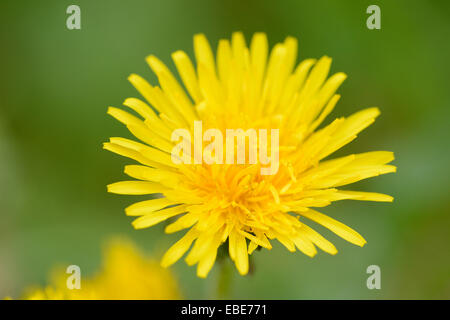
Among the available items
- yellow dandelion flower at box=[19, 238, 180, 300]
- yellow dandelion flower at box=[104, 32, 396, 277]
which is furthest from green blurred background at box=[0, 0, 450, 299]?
yellow dandelion flower at box=[104, 32, 396, 277]

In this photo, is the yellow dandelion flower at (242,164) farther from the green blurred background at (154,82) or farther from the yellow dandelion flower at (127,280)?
the green blurred background at (154,82)

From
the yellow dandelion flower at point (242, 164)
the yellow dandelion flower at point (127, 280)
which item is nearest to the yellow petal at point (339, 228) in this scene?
the yellow dandelion flower at point (242, 164)

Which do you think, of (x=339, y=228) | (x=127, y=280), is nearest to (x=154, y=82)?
(x=127, y=280)

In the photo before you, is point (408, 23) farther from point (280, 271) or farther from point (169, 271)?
point (169, 271)

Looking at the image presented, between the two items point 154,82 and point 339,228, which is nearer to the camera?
point 339,228

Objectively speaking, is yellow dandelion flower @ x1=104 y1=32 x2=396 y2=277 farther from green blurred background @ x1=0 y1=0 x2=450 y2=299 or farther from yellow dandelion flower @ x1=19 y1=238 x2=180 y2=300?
green blurred background @ x1=0 y1=0 x2=450 y2=299

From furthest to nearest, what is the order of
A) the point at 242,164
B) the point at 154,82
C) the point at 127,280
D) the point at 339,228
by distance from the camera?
the point at 154,82
the point at 127,280
the point at 242,164
the point at 339,228

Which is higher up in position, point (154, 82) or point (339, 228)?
point (154, 82)

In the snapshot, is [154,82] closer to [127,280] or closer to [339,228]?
[127,280]
